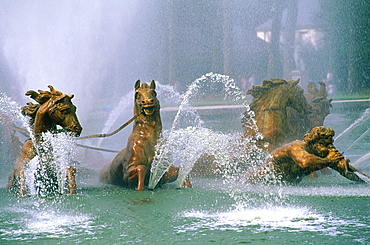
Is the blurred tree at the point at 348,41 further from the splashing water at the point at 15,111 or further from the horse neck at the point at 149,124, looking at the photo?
the splashing water at the point at 15,111

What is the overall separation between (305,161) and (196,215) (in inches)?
66.9

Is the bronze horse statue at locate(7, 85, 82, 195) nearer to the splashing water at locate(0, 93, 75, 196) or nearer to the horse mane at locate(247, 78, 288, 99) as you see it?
the splashing water at locate(0, 93, 75, 196)

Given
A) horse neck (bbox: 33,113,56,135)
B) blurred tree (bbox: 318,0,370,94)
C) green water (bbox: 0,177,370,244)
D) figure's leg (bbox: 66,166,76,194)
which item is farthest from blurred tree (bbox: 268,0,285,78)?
horse neck (bbox: 33,113,56,135)

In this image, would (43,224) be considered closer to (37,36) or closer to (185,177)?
(185,177)

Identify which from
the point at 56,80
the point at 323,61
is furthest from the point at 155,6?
the point at 56,80

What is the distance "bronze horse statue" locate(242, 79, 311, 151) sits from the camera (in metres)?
7.43

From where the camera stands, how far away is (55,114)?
542 centimetres

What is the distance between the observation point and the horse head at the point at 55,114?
17.7ft

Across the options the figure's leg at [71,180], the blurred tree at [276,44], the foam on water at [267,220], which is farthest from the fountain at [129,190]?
the blurred tree at [276,44]

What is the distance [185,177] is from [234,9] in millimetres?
17253

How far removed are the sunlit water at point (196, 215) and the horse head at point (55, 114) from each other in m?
0.67

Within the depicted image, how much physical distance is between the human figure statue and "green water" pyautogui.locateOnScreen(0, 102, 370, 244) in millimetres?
175

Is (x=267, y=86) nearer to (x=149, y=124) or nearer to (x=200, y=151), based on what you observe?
(x=200, y=151)

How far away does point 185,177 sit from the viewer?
6.41m
